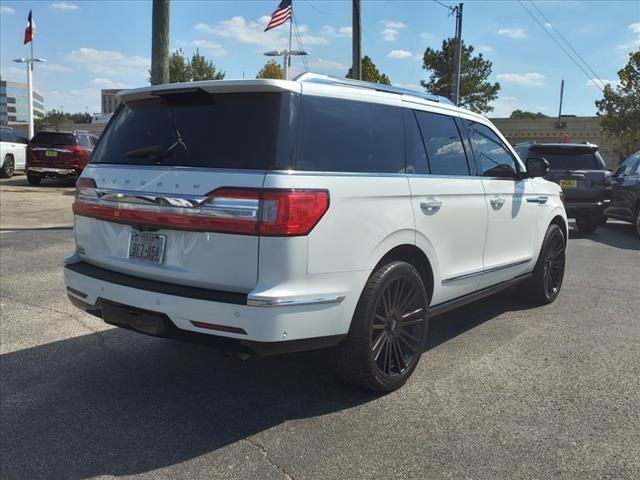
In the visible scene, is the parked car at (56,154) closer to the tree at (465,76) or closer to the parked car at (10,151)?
the parked car at (10,151)

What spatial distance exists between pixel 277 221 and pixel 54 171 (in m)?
16.9

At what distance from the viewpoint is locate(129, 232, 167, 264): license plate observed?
3150 mm

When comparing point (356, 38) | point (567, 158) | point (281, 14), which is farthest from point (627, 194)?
point (281, 14)

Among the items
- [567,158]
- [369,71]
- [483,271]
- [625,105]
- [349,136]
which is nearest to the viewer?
[349,136]

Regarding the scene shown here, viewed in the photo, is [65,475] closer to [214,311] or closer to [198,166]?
[214,311]

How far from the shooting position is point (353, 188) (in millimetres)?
3180

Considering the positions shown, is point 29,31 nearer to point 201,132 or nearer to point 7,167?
point 7,167

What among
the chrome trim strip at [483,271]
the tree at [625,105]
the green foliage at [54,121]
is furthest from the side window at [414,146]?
the green foliage at [54,121]

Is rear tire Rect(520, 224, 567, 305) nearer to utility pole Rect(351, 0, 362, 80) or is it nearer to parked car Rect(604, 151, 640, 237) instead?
parked car Rect(604, 151, 640, 237)

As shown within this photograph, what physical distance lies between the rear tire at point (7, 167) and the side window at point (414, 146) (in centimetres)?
1959

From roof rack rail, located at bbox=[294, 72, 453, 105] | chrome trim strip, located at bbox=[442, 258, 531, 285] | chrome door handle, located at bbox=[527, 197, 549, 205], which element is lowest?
chrome trim strip, located at bbox=[442, 258, 531, 285]

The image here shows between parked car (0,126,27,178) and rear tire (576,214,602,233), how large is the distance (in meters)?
18.2

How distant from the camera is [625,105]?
2648cm

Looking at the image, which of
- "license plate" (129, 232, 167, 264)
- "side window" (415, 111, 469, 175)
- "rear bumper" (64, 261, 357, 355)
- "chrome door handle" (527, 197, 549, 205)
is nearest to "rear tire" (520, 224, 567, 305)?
"chrome door handle" (527, 197, 549, 205)
